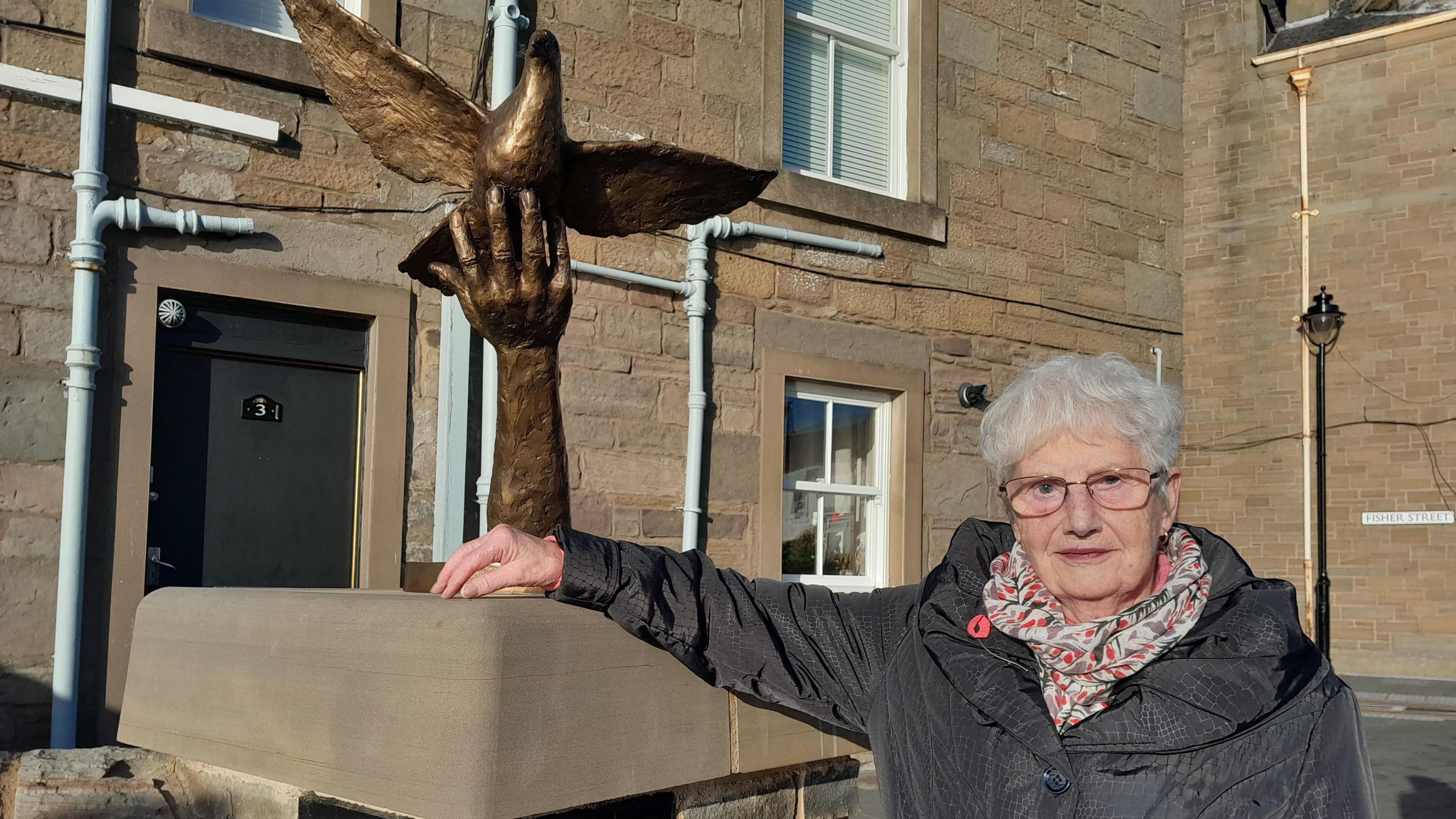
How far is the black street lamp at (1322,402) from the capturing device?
968 cm

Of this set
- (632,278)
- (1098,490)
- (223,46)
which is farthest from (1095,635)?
(632,278)

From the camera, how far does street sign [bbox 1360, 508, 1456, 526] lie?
9.68 meters

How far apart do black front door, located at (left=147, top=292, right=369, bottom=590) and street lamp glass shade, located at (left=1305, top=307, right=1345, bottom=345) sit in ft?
24.6

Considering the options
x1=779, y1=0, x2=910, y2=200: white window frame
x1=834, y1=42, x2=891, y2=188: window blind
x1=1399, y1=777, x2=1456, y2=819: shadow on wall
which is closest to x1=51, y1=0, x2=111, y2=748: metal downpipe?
x1=779, y1=0, x2=910, y2=200: white window frame

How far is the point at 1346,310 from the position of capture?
1015 centimetres

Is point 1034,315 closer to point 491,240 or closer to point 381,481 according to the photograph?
point 381,481

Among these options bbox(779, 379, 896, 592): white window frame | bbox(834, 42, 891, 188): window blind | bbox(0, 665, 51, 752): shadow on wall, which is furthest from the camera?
bbox(834, 42, 891, 188): window blind

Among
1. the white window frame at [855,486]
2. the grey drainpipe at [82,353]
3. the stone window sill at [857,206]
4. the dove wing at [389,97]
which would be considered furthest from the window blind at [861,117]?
the dove wing at [389,97]

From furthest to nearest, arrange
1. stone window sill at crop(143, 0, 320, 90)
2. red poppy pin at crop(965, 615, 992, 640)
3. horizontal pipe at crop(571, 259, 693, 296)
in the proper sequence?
horizontal pipe at crop(571, 259, 693, 296)
stone window sill at crop(143, 0, 320, 90)
red poppy pin at crop(965, 615, 992, 640)

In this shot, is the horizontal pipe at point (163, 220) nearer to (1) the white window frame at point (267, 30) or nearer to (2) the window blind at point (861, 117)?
(1) the white window frame at point (267, 30)

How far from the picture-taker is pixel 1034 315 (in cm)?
815

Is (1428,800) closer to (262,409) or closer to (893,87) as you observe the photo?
(893,87)

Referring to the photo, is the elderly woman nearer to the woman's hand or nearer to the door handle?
the woman's hand

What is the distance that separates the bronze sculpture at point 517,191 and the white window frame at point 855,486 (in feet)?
14.8
